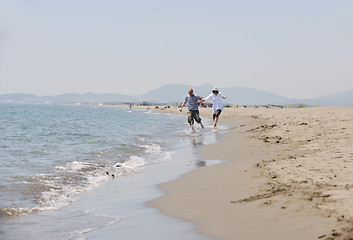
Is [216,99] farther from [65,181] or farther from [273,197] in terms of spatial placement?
[273,197]

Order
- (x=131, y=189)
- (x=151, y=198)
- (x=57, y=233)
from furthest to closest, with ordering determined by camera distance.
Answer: (x=131, y=189), (x=151, y=198), (x=57, y=233)

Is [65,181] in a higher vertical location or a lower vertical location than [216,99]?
lower

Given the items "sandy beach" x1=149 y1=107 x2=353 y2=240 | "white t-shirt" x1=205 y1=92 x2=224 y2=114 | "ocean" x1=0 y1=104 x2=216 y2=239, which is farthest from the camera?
"white t-shirt" x1=205 y1=92 x2=224 y2=114

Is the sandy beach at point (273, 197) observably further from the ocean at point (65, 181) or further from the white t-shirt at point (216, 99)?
the white t-shirt at point (216, 99)

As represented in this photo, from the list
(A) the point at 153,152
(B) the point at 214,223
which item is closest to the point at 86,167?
(A) the point at 153,152

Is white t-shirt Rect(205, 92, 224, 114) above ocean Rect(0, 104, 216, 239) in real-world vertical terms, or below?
above

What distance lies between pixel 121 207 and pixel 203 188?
153 cm

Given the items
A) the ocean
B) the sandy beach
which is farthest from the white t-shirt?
the sandy beach

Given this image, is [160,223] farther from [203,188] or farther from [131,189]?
[131,189]

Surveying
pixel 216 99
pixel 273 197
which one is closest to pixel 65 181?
pixel 273 197

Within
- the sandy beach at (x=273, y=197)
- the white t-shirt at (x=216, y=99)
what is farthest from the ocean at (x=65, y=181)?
the white t-shirt at (x=216, y=99)

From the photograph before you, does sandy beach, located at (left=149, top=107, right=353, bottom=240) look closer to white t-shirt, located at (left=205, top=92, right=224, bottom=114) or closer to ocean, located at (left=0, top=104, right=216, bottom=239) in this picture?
ocean, located at (left=0, top=104, right=216, bottom=239)

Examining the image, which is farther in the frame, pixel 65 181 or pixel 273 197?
pixel 65 181

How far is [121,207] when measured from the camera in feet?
18.6
